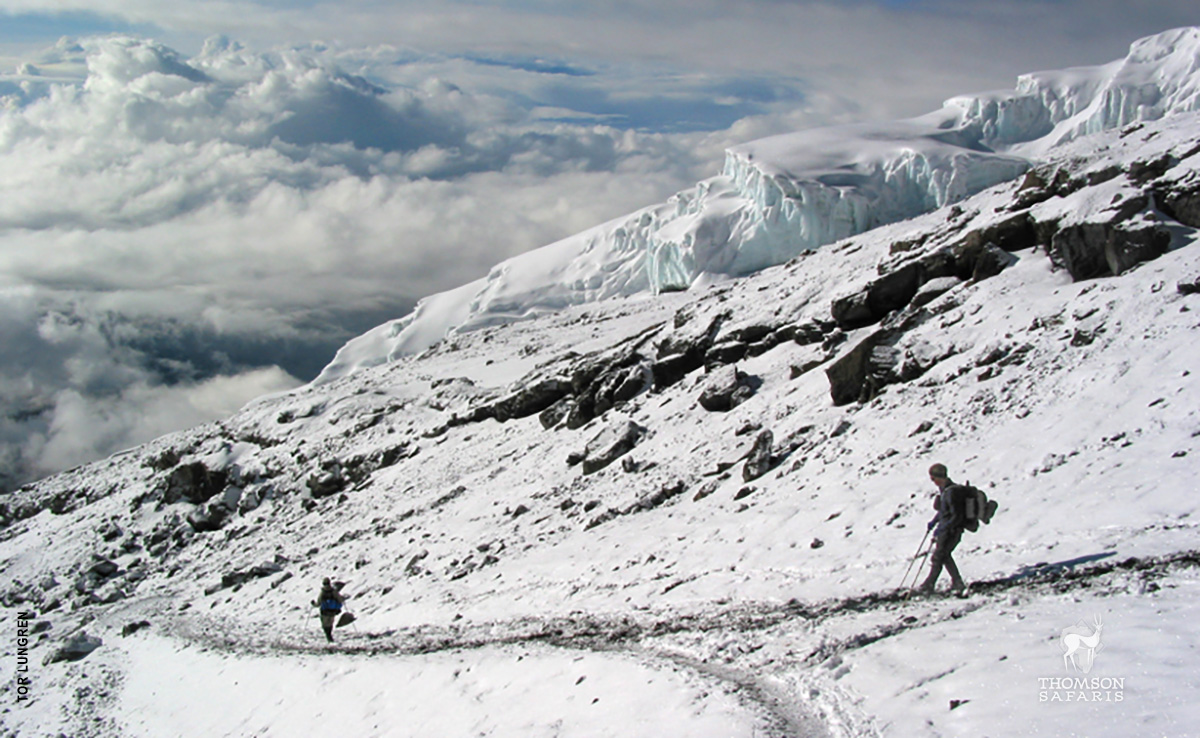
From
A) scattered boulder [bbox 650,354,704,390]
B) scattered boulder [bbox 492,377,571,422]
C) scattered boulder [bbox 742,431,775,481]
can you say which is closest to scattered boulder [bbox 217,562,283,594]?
scattered boulder [bbox 492,377,571,422]

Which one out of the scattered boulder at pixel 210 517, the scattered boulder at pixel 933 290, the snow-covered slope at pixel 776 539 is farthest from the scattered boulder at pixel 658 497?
the scattered boulder at pixel 210 517

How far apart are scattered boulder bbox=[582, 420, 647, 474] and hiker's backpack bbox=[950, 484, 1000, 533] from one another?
16538 mm

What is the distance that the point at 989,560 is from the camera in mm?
10484

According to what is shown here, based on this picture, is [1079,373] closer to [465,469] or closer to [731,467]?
[731,467]

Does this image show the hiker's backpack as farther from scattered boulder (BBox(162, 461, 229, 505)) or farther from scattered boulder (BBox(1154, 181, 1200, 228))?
scattered boulder (BBox(162, 461, 229, 505))

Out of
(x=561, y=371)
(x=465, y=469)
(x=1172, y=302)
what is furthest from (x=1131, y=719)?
(x=561, y=371)

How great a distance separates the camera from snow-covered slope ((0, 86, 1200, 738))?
797 centimetres

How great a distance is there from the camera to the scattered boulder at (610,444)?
25.9 meters

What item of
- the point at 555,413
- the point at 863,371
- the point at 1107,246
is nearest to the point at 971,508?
the point at 863,371

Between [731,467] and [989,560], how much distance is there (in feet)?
34.5

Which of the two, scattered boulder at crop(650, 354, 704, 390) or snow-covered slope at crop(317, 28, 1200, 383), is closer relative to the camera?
scattered boulder at crop(650, 354, 704, 390)
